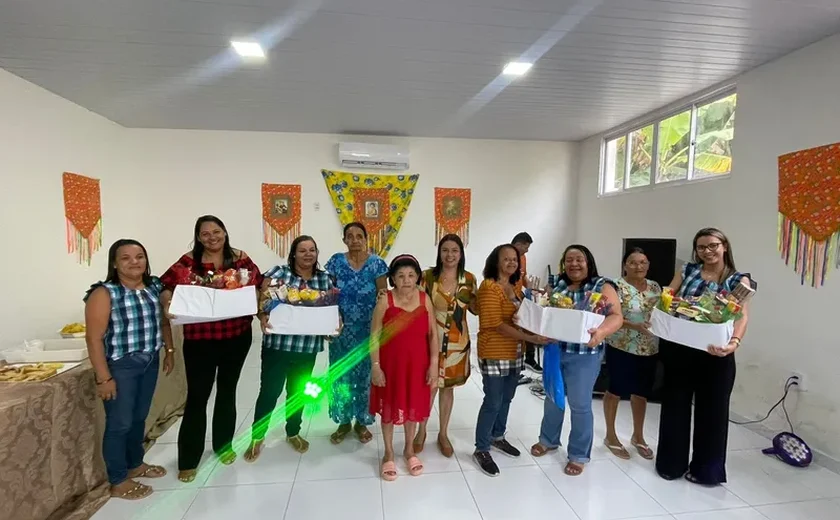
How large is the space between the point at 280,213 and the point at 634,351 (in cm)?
414

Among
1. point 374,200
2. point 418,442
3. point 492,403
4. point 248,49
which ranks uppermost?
point 248,49

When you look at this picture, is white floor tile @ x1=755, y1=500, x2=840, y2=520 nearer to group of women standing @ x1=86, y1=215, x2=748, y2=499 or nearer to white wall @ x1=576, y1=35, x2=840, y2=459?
group of women standing @ x1=86, y1=215, x2=748, y2=499

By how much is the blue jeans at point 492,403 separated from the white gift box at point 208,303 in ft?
4.51

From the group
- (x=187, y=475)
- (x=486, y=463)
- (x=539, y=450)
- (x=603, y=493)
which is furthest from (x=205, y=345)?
(x=603, y=493)

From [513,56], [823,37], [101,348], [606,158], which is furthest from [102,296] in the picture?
[606,158]

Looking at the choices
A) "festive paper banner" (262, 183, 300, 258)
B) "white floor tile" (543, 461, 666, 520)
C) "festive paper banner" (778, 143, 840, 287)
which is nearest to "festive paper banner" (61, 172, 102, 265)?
"festive paper banner" (262, 183, 300, 258)

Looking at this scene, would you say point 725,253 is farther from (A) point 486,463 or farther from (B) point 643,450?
(A) point 486,463

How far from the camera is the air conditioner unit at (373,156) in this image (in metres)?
4.98

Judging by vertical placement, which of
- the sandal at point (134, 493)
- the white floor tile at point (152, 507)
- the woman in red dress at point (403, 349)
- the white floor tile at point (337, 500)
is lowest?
the white floor tile at point (337, 500)

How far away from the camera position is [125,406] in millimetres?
2070

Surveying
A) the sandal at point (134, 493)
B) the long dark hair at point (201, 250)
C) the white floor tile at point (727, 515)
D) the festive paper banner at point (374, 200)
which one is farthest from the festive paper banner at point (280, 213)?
the white floor tile at point (727, 515)

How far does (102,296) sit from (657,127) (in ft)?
15.6

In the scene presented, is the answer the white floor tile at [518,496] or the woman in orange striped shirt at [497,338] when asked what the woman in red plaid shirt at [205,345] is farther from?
the white floor tile at [518,496]

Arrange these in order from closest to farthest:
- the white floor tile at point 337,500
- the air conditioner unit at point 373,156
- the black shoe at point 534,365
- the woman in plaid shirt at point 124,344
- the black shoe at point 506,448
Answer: the woman in plaid shirt at point 124,344, the white floor tile at point 337,500, the black shoe at point 506,448, the black shoe at point 534,365, the air conditioner unit at point 373,156
